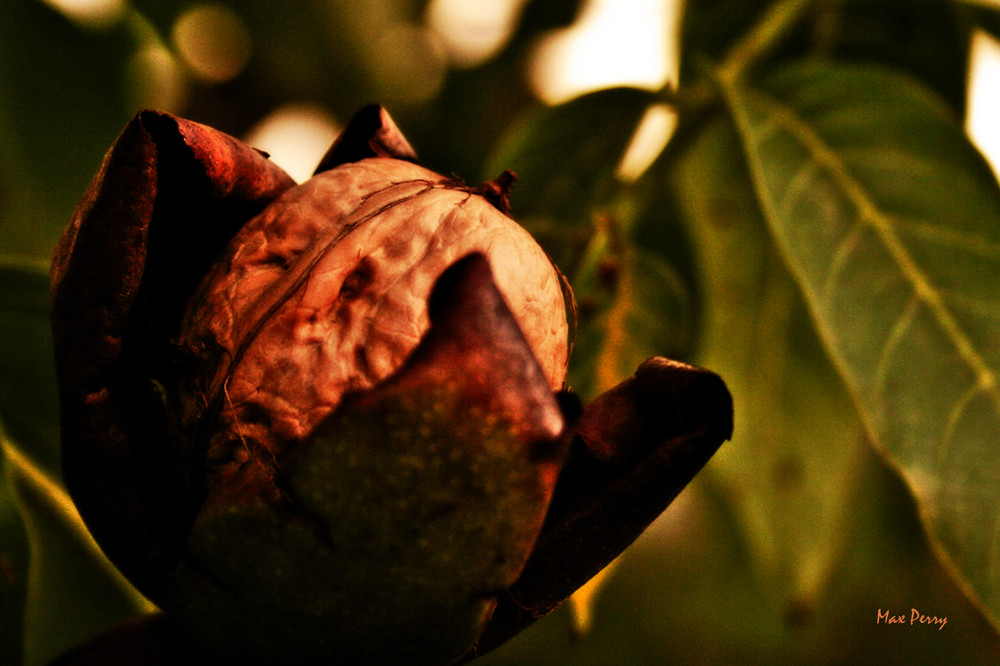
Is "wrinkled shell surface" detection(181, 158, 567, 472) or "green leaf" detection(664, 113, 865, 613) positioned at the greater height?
"wrinkled shell surface" detection(181, 158, 567, 472)

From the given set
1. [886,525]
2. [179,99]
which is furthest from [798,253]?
[886,525]

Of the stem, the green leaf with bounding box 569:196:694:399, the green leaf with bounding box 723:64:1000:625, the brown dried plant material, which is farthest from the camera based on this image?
the stem

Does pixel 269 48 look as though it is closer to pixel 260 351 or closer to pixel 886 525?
pixel 260 351

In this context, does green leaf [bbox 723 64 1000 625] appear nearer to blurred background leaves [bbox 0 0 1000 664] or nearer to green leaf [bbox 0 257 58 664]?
blurred background leaves [bbox 0 0 1000 664]

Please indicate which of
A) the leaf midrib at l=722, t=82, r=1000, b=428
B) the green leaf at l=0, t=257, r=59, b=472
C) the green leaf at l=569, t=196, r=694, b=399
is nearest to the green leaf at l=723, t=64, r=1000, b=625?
the leaf midrib at l=722, t=82, r=1000, b=428

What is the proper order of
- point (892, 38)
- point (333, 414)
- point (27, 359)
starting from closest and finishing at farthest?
1. point (333, 414)
2. point (27, 359)
3. point (892, 38)

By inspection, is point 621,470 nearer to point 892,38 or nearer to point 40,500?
point 40,500

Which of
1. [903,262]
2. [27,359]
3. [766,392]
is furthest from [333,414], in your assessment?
[766,392]
